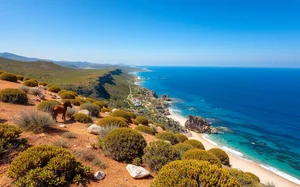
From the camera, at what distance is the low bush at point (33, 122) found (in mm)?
8078

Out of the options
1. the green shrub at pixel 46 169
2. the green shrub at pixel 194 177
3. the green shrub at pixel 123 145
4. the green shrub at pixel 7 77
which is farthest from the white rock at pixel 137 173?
the green shrub at pixel 7 77

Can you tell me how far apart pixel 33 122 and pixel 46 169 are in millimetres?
4363

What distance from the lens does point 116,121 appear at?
1342 centimetres

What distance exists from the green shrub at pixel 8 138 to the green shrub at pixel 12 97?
829cm

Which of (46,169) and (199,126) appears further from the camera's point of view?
(199,126)

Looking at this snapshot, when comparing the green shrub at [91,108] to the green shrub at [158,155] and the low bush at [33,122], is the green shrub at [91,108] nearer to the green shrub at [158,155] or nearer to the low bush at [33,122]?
the low bush at [33,122]

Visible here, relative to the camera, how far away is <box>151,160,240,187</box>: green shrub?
15.0ft

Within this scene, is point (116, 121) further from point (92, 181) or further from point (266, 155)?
point (266, 155)

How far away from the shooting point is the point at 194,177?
15.7 feet

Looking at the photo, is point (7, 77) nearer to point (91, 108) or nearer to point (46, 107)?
point (91, 108)

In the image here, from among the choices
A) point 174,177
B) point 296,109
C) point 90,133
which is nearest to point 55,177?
point 174,177

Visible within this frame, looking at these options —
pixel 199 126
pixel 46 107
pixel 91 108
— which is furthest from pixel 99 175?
pixel 199 126

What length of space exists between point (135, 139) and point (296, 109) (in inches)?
3639

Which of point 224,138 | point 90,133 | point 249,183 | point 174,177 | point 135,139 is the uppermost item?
point 174,177
